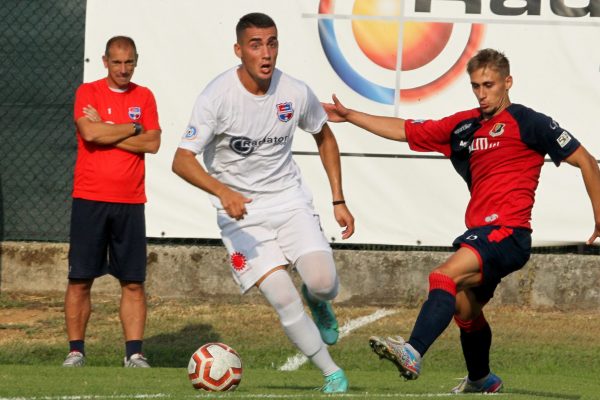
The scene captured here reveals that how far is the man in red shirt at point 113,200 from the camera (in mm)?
9867

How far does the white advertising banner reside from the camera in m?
11.7

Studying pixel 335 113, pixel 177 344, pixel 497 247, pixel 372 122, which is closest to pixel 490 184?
pixel 497 247

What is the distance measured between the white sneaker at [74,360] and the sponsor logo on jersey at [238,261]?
7.77 ft

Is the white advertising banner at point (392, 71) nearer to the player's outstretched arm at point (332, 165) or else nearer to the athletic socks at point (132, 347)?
the athletic socks at point (132, 347)

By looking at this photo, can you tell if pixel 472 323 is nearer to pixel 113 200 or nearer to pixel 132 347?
pixel 132 347

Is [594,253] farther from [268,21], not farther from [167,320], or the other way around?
[268,21]

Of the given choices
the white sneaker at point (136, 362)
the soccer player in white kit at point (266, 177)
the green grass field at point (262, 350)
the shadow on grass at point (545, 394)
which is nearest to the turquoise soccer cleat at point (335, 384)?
the soccer player in white kit at point (266, 177)

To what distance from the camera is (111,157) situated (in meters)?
9.90

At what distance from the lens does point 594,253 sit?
1199 centimetres

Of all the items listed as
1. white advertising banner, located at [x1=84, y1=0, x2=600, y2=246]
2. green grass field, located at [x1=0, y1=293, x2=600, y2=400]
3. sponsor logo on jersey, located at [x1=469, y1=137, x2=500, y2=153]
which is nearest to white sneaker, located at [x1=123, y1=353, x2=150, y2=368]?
green grass field, located at [x1=0, y1=293, x2=600, y2=400]

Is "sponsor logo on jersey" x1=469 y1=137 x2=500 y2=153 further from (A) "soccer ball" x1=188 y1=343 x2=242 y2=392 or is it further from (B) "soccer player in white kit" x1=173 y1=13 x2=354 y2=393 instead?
(A) "soccer ball" x1=188 y1=343 x2=242 y2=392

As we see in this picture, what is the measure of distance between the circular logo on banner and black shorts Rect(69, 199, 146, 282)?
105 inches

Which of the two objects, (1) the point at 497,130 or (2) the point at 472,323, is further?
(2) the point at 472,323

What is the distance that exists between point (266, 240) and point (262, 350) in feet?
9.38
